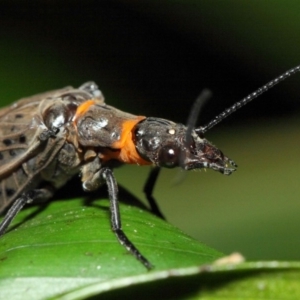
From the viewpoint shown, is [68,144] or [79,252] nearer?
[79,252]

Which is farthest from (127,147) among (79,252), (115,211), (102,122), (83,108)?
(79,252)

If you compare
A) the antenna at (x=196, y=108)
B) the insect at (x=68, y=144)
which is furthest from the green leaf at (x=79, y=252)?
the antenna at (x=196, y=108)

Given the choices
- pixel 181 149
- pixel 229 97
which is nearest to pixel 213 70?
pixel 229 97

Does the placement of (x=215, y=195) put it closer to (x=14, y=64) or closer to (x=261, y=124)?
(x=261, y=124)

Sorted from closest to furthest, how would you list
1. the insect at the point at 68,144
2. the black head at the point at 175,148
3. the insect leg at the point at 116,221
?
the insect leg at the point at 116,221
the black head at the point at 175,148
the insect at the point at 68,144

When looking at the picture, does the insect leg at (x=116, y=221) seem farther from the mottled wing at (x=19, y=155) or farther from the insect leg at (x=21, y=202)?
the mottled wing at (x=19, y=155)

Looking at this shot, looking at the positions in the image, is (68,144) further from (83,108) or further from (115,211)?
(115,211)
